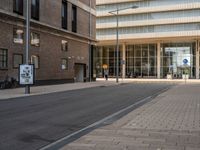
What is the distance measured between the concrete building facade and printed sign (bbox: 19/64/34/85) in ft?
130

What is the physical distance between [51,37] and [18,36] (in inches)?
257

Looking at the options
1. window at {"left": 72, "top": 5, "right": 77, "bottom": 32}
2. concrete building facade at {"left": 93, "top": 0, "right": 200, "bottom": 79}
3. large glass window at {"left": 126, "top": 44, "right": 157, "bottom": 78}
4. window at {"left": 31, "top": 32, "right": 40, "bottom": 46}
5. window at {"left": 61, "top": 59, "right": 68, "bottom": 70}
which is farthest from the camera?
large glass window at {"left": 126, "top": 44, "right": 157, "bottom": 78}

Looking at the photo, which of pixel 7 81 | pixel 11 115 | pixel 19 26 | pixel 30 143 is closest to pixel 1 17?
pixel 19 26

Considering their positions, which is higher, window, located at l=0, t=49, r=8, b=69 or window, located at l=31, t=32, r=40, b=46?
window, located at l=31, t=32, r=40, b=46

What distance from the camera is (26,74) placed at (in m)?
26.5

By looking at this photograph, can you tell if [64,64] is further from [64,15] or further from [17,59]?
[17,59]

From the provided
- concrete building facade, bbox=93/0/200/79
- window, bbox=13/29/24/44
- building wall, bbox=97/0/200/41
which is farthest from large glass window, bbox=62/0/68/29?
building wall, bbox=97/0/200/41

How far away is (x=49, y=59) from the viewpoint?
3903cm

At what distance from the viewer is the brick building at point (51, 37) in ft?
104

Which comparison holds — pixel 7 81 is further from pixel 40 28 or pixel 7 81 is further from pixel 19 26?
pixel 40 28

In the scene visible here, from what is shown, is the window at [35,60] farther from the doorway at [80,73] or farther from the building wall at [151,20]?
the building wall at [151,20]

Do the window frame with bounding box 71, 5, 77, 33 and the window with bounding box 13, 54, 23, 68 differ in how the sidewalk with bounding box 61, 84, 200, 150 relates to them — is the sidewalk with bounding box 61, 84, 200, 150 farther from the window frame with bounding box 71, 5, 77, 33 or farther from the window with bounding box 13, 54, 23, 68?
the window frame with bounding box 71, 5, 77, 33

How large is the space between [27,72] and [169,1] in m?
48.0

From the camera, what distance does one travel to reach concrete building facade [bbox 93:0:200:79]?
223 ft
